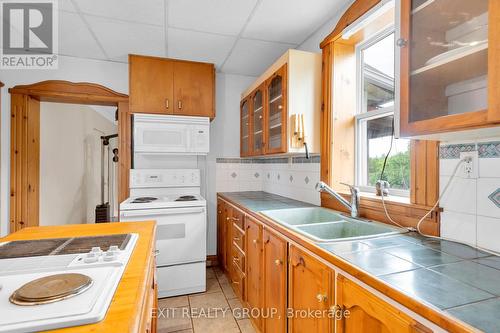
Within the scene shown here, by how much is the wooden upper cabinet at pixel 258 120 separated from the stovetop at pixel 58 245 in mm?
1562

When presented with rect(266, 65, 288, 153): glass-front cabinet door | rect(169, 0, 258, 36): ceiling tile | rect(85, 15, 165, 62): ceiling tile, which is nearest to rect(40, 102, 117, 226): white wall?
rect(85, 15, 165, 62): ceiling tile

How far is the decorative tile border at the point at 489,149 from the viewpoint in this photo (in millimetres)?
989

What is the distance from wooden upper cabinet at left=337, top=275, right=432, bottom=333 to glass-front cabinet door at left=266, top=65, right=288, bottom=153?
3.99 feet

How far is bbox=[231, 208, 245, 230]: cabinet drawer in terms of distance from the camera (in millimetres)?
2135

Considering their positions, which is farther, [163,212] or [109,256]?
[163,212]

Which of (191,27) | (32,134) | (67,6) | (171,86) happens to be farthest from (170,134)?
(32,134)

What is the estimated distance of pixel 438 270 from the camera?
818 millimetres

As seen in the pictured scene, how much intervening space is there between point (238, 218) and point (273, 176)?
3.15ft

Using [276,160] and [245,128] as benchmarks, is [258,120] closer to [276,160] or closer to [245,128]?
[245,128]

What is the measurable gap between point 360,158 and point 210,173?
6.00 feet

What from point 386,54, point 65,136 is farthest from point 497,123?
point 65,136

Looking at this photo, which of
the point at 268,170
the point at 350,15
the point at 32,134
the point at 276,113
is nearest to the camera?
the point at 350,15

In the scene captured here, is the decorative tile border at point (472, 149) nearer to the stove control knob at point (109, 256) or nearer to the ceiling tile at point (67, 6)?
the stove control knob at point (109, 256)

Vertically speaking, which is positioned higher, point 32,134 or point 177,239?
point 32,134
